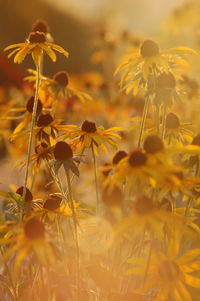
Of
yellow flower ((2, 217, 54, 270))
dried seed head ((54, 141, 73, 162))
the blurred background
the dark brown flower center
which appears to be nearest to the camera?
yellow flower ((2, 217, 54, 270))

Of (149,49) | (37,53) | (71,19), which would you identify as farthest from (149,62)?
(71,19)

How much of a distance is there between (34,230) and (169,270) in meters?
0.34

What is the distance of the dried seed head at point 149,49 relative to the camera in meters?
1.32

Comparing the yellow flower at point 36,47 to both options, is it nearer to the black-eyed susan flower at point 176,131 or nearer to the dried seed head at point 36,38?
the dried seed head at point 36,38

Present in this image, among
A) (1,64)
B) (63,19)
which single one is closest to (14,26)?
(63,19)

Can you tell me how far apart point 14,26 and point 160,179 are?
31.2 feet

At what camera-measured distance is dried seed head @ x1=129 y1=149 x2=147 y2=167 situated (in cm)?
96

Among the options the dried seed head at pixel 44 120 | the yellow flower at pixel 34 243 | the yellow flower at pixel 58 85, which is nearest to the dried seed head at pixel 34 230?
the yellow flower at pixel 34 243

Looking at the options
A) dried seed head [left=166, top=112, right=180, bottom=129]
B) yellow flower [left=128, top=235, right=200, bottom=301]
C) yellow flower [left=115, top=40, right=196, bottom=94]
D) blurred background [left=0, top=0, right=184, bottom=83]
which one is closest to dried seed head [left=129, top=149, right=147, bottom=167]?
yellow flower [left=128, top=235, right=200, bottom=301]

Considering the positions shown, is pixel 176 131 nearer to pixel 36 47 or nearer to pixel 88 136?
pixel 88 136

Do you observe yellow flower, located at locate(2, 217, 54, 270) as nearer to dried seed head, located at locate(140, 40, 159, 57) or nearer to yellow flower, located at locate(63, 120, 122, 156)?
yellow flower, located at locate(63, 120, 122, 156)

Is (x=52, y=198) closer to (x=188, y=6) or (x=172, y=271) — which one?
(x=172, y=271)

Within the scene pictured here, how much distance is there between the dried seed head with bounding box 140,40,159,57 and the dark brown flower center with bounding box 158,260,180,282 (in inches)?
22.3

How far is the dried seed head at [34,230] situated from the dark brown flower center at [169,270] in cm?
30
